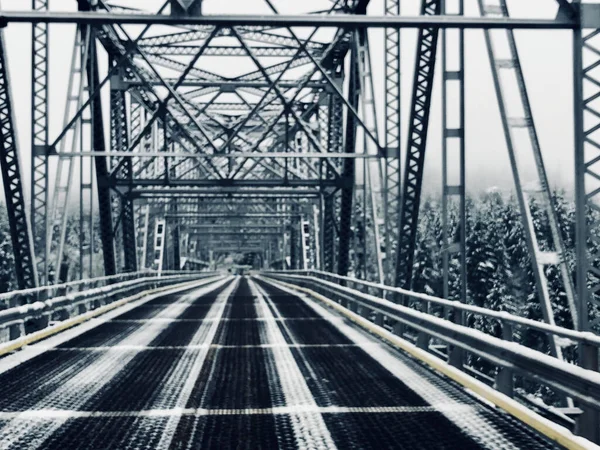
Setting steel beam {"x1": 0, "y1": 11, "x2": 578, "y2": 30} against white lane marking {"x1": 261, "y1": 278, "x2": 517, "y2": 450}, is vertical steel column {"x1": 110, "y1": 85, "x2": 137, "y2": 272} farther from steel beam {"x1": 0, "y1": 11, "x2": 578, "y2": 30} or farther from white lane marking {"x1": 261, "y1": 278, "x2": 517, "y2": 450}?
white lane marking {"x1": 261, "y1": 278, "x2": 517, "y2": 450}

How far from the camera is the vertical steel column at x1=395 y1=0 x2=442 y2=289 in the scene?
20594mm

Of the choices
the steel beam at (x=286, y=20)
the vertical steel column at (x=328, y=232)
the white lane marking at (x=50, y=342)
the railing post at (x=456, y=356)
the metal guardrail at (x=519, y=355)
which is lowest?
the white lane marking at (x=50, y=342)

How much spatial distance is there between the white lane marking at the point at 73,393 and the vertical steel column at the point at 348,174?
64.8 feet

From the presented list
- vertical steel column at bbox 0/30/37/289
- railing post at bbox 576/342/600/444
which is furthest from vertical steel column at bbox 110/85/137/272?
railing post at bbox 576/342/600/444

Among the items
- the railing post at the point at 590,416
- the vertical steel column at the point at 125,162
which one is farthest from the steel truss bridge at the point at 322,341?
the vertical steel column at the point at 125,162

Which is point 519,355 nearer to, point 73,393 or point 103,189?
point 73,393

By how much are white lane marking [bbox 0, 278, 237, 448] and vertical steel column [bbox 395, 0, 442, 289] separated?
8110 millimetres

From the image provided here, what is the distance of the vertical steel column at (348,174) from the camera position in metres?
34.6

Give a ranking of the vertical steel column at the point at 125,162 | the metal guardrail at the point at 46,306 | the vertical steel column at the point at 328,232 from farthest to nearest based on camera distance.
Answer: the vertical steel column at the point at 328,232 → the vertical steel column at the point at 125,162 → the metal guardrail at the point at 46,306

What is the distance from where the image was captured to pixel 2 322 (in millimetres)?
14055

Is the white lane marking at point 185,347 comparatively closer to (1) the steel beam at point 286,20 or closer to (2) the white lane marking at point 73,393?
(2) the white lane marking at point 73,393

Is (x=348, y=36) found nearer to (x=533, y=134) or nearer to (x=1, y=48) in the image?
(x=1, y=48)

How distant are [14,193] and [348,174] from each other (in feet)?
60.1

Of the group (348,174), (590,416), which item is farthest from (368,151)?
(590,416)
